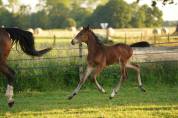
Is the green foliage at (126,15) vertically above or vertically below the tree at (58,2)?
below

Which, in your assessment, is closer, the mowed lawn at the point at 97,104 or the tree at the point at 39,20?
the mowed lawn at the point at 97,104

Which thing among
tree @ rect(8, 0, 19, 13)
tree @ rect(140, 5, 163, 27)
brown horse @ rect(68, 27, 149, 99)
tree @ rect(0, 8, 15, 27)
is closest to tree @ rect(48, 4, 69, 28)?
tree @ rect(8, 0, 19, 13)

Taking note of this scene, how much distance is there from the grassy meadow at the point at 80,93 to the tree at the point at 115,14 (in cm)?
4527

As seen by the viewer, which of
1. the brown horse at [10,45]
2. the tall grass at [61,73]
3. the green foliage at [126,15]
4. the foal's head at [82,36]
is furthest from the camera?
the green foliage at [126,15]

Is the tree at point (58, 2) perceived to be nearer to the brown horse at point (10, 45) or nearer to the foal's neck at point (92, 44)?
the foal's neck at point (92, 44)

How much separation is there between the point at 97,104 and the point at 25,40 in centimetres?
253

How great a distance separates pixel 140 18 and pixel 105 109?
189ft

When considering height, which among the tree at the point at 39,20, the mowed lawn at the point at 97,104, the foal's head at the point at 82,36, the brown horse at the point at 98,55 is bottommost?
the tree at the point at 39,20

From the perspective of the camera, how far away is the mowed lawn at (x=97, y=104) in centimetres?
945

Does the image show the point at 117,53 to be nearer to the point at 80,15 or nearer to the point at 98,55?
the point at 98,55

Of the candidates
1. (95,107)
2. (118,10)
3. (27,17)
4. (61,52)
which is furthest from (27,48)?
(27,17)

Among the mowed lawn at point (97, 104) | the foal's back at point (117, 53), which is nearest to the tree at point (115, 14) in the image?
the foal's back at point (117, 53)

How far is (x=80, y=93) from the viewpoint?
44.0 feet

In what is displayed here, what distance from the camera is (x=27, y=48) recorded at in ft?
39.3
